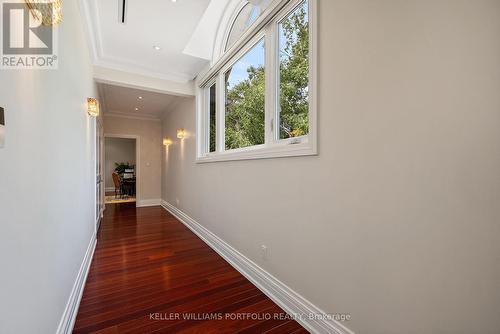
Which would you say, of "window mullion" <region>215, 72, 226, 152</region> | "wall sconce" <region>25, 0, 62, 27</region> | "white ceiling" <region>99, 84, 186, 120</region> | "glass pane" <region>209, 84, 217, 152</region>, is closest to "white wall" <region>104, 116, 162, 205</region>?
"white ceiling" <region>99, 84, 186, 120</region>

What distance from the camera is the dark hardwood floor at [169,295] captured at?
5.36 feet

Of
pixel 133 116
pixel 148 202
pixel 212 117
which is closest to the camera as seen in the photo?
pixel 212 117

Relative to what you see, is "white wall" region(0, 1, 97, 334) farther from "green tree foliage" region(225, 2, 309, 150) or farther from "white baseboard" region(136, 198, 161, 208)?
"white baseboard" region(136, 198, 161, 208)

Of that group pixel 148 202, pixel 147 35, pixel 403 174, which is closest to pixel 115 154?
pixel 148 202

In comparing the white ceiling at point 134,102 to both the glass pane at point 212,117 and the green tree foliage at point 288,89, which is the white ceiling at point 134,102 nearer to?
the glass pane at point 212,117

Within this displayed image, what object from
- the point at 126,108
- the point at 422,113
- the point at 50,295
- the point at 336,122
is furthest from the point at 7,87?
the point at 126,108

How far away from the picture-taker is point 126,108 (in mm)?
5555

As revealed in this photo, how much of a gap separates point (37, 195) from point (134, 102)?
463cm

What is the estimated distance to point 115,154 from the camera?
33.2 feet

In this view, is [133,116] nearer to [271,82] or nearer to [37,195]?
A: [271,82]

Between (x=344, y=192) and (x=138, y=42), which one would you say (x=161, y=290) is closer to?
(x=344, y=192)

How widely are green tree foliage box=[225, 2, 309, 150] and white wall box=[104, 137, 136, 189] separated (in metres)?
9.46

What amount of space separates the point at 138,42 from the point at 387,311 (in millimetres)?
3672

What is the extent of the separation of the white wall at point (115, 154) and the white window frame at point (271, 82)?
8618 mm
